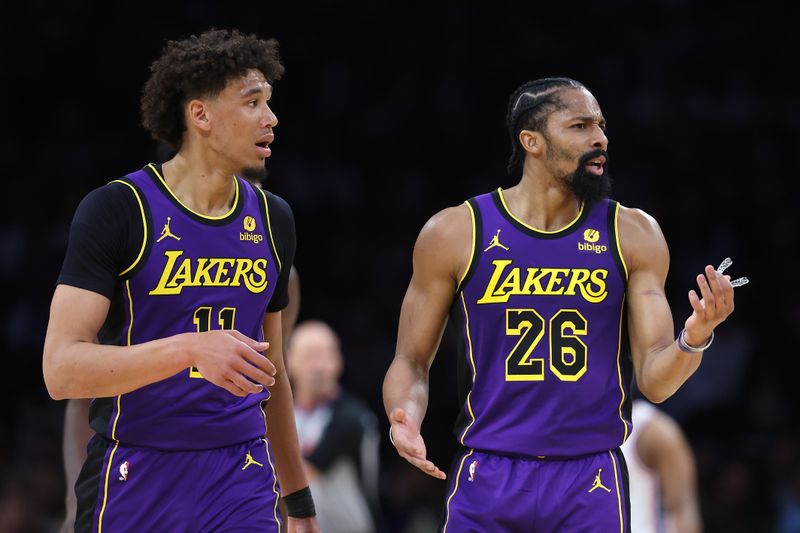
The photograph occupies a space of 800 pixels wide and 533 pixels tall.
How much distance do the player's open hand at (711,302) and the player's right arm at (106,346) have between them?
1477 mm

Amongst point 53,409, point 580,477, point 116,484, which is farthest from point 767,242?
point 116,484

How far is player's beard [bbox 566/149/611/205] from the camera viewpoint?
500 centimetres

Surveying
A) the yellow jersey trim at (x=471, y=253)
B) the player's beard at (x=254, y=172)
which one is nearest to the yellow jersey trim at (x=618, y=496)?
the yellow jersey trim at (x=471, y=253)

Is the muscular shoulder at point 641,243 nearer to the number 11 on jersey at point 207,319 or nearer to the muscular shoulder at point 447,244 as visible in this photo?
the muscular shoulder at point 447,244

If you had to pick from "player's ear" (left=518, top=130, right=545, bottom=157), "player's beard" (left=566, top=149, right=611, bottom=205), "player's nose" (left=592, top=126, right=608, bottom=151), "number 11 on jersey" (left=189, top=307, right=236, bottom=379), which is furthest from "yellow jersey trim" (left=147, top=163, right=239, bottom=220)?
"player's nose" (left=592, top=126, right=608, bottom=151)

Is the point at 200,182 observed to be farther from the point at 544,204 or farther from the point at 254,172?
the point at 544,204

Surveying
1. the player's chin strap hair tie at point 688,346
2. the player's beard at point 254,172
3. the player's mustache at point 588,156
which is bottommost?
the player's chin strap hair tie at point 688,346

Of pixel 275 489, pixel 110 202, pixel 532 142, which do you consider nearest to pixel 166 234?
pixel 110 202

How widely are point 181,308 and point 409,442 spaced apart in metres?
0.91

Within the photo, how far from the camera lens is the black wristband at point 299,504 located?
491 cm

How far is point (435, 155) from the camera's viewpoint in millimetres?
12914

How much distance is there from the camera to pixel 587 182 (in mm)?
5000

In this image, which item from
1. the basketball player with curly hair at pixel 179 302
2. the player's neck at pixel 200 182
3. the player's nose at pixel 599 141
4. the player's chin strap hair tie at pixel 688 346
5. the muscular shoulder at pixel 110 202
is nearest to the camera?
the basketball player with curly hair at pixel 179 302

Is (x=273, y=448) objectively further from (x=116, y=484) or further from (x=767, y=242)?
(x=767, y=242)
